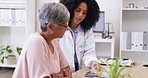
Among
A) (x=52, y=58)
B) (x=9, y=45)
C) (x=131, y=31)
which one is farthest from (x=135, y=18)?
(x=52, y=58)

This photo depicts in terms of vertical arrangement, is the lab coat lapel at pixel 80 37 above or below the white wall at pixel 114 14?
below

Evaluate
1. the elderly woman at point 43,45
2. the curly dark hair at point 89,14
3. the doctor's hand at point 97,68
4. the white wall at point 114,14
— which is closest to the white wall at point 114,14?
the white wall at point 114,14

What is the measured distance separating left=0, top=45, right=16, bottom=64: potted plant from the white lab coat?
2.18 metres

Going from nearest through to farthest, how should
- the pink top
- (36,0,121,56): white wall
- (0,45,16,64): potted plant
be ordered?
the pink top
(36,0,121,56): white wall
(0,45,16,64): potted plant

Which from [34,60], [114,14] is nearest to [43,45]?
[34,60]

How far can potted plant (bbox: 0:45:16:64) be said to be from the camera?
4270 millimetres

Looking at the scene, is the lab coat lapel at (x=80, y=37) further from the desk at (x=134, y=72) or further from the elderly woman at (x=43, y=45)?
the elderly woman at (x=43, y=45)

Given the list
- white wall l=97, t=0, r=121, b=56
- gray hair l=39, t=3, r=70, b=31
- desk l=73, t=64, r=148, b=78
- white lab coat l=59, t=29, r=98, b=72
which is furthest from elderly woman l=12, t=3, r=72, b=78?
white wall l=97, t=0, r=121, b=56

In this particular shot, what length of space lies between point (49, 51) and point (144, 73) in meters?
0.98

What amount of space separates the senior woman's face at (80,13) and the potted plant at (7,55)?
2.32m

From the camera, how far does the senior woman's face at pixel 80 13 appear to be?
2.26 m

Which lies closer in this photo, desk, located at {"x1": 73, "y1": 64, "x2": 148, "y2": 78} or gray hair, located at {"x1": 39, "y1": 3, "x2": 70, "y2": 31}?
gray hair, located at {"x1": 39, "y1": 3, "x2": 70, "y2": 31}

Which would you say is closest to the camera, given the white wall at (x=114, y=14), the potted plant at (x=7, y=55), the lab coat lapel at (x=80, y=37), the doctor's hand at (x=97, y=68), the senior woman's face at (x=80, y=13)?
the doctor's hand at (x=97, y=68)

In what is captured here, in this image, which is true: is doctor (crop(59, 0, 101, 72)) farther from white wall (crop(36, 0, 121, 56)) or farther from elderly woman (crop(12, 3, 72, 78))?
white wall (crop(36, 0, 121, 56))
